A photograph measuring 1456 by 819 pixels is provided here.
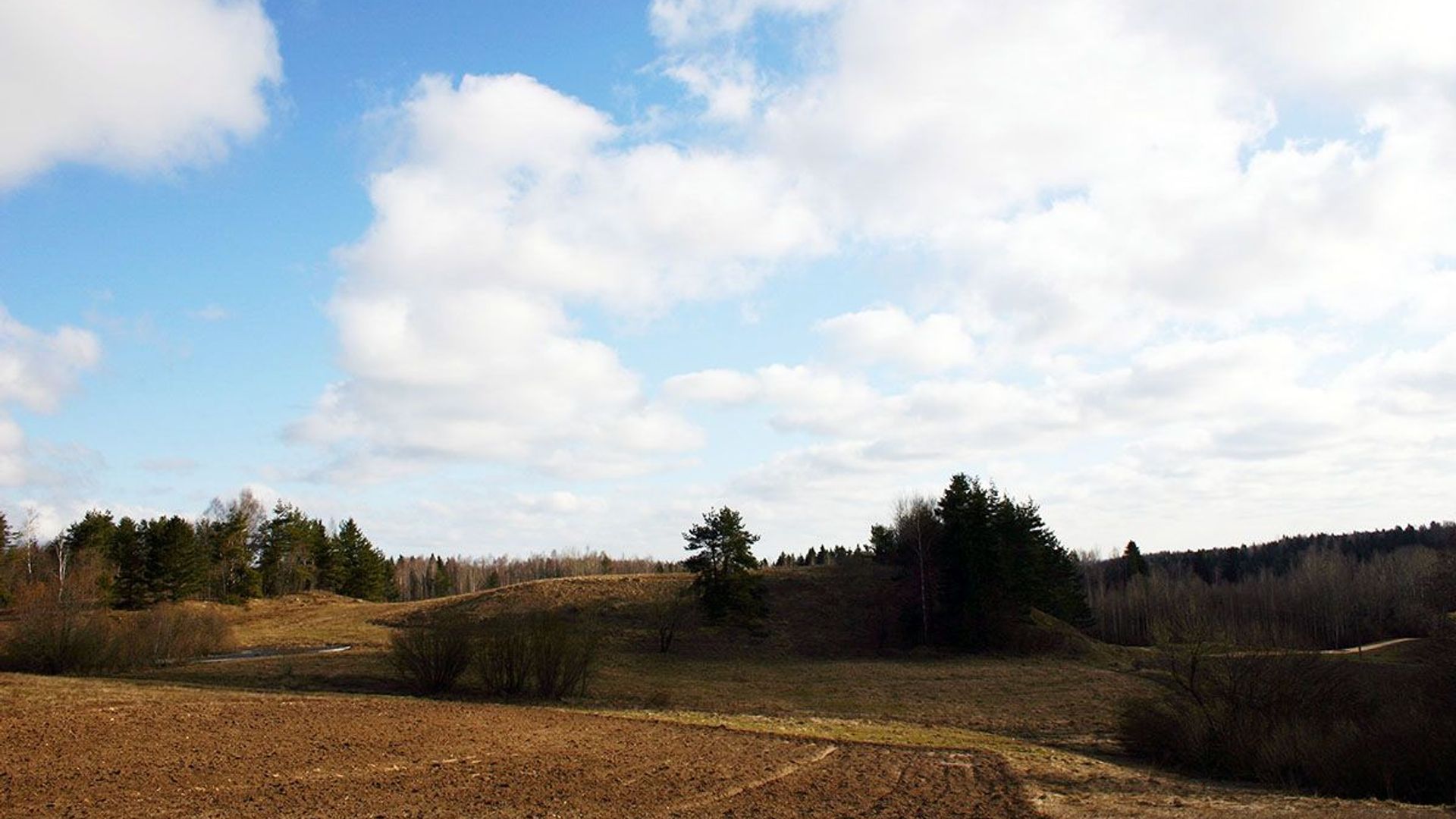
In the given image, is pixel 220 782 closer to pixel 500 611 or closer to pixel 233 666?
pixel 233 666

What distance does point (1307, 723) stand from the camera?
78.1 feet

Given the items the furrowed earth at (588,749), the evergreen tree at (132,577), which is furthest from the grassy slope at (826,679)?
the evergreen tree at (132,577)

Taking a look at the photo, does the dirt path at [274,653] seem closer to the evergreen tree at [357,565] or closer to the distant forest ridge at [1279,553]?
the evergreen tree at [357,565]

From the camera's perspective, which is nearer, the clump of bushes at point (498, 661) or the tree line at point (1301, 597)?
the clump of bushes at point (498, 661)

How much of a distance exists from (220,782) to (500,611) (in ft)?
161

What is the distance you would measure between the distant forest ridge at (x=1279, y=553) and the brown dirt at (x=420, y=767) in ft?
418

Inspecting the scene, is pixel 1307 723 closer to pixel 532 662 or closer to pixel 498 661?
pixel 532 662

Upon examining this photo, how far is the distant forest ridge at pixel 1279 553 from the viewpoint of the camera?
140m

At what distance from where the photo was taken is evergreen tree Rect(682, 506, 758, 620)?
199 ft

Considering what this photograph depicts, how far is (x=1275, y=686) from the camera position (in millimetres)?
25969

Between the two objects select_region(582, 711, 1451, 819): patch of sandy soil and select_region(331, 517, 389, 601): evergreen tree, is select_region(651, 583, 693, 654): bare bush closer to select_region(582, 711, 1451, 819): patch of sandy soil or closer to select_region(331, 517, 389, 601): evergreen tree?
select_region(582, 711, 1451, 819): patch of sandy soil

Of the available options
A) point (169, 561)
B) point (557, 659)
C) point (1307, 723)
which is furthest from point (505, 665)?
point (169, 561)

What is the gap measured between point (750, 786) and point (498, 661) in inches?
729

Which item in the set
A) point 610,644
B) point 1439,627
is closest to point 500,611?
point 610,644
